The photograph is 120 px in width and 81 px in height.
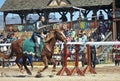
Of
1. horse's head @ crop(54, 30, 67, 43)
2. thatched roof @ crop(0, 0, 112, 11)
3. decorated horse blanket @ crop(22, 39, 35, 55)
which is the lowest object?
thatched roof @ crop(0, 0, 112, 11)

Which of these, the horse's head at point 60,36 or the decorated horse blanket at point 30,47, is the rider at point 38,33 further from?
the horse's head at point 60,36

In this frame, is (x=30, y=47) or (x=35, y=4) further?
(x=35, y=4)

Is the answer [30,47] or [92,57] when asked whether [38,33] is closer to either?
[30,47]

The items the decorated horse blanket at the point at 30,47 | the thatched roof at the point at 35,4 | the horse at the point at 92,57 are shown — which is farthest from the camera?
the thatched roof at the point at 35,4

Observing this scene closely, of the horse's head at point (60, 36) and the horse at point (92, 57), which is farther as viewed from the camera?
the horse at point (92, 57)

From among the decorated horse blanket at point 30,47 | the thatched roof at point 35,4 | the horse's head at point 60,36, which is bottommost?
the thatched roof at point 35,4

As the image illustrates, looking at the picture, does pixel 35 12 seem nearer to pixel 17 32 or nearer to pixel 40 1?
pixel 40 1

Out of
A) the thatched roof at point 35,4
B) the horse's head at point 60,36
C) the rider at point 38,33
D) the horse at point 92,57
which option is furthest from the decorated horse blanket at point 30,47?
the thatched roof at point 35,4

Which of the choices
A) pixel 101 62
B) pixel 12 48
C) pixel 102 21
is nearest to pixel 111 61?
pixel 101 62

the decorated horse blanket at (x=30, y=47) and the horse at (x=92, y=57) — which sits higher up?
the decorated horse blanket at (x=30, y=47)

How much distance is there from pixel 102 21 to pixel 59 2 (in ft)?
27.6

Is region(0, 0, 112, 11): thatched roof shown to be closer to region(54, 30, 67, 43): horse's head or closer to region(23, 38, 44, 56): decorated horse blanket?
region(54, 30, 67, 43): horse's head

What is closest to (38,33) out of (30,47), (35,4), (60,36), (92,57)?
(30,47)

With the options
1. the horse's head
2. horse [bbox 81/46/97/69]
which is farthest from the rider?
horse [bbox 81/46/97/69]
